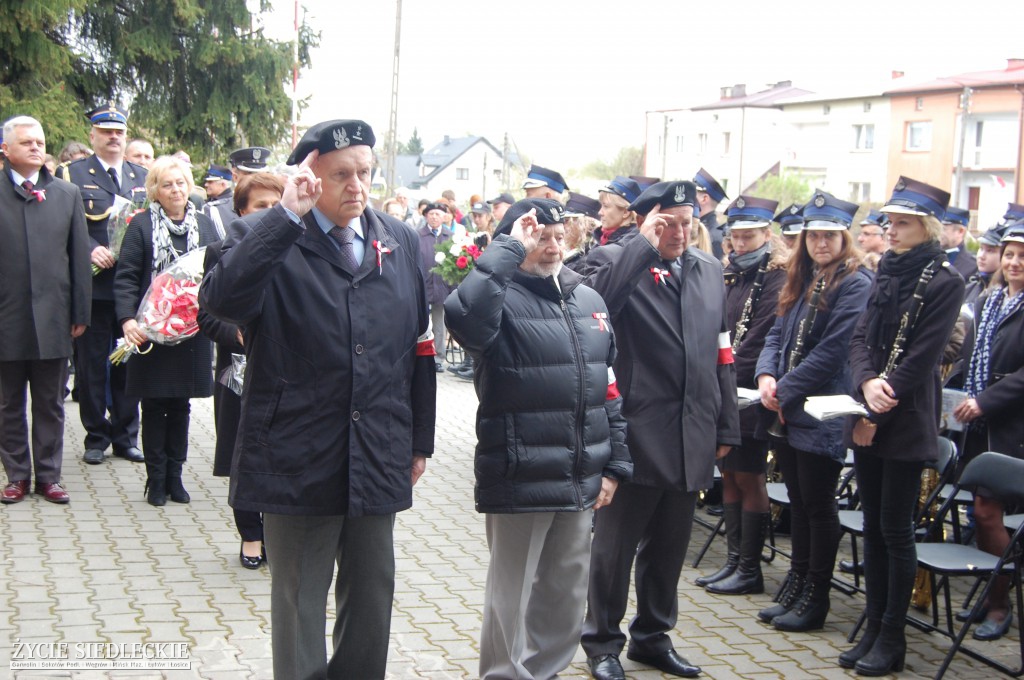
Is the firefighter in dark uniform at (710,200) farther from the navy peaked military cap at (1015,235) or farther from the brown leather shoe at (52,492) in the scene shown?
the brown leather shoe at (52,492)

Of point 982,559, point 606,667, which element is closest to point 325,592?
point 606,667

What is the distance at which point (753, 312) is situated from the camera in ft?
22.6

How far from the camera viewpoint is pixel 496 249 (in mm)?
4438

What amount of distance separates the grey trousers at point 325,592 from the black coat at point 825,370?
2616 mm

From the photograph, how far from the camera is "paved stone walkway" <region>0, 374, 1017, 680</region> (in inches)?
201

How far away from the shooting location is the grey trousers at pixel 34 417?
7371 millimetres

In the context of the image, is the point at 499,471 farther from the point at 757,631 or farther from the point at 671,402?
the point at 757,631

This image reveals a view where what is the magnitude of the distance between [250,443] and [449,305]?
1.03 metres

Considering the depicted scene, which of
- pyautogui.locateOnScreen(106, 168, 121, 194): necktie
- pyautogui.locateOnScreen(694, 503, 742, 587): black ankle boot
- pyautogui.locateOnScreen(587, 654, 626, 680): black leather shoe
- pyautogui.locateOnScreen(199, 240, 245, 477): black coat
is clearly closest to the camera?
pyautogui.locateOnScreen(587, 654, 626, 680): black leather shoe

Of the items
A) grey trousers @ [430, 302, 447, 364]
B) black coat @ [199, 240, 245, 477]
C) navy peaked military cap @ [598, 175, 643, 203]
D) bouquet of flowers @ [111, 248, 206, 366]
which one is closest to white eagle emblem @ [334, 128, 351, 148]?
black coat @ [199, 240, 245, 477]

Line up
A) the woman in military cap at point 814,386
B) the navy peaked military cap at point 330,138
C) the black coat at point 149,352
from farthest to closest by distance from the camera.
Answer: the black coat at point 149,352
the woman in military cap at point 814,386
the navy peaked military cap at point 330,138

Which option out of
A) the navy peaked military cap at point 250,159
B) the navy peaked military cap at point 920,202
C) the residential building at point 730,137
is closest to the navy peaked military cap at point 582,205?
the navy peaked military cap at point 250,159

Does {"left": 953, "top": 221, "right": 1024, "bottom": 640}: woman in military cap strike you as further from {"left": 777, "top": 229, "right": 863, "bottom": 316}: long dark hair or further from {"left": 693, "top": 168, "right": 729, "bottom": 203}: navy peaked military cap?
{"left": 693, "top": 168, "right": 729, "bottom": 203}: navy peaked military cap

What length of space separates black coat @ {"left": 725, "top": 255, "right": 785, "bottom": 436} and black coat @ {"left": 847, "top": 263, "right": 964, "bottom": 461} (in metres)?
1.57
